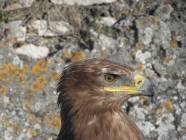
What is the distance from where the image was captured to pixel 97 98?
9188mm

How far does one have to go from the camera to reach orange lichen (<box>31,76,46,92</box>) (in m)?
10.7

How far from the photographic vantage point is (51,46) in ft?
35.6

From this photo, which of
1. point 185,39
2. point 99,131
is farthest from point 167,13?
point 99,131

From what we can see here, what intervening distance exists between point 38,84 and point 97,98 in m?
1.64

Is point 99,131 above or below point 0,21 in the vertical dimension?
below

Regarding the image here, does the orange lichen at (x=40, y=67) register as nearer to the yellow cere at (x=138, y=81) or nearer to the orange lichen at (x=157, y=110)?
the orange lichen at (x=157, y=110)

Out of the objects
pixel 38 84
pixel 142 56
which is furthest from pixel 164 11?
pixel 38 84

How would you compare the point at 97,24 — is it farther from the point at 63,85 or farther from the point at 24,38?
the point at 63,85

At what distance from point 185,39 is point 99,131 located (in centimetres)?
180

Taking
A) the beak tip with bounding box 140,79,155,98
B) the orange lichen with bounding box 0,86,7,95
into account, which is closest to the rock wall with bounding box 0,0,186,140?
the orange lichen with bounding box 0,86,7,95

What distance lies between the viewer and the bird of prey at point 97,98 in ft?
29.7

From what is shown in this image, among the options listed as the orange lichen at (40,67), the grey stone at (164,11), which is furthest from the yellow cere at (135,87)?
the grey stone at (164,11)

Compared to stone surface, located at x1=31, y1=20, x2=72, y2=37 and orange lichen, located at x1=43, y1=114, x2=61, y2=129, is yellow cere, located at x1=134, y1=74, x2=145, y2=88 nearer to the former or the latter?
orange lichen, located at x1=43, y1=114, x2=61, y2=129

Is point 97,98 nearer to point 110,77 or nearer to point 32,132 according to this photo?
point 110,77
